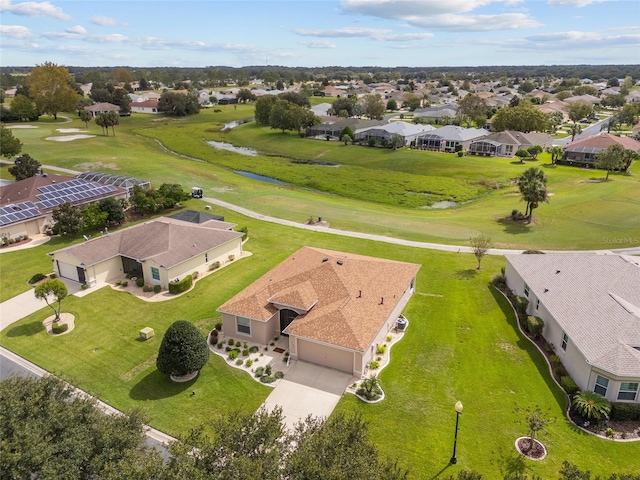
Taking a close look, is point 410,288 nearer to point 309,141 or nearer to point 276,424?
point 276,424

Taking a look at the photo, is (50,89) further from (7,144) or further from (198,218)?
(198,218)

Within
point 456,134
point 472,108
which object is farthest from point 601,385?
point 472,108

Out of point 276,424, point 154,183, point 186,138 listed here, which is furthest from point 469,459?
point 186,138

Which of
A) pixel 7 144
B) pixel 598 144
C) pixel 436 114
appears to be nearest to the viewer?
pixel 7 144

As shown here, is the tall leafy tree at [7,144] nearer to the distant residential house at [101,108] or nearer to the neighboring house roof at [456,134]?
the distant residential house at [101,108]

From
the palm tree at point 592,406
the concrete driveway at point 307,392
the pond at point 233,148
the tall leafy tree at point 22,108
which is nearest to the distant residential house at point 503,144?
the pond at point 233,148

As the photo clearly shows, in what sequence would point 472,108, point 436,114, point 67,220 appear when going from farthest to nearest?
point 436,114, point 472,108, point 67,220

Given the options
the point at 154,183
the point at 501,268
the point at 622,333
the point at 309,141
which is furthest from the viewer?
the point at 309,141
